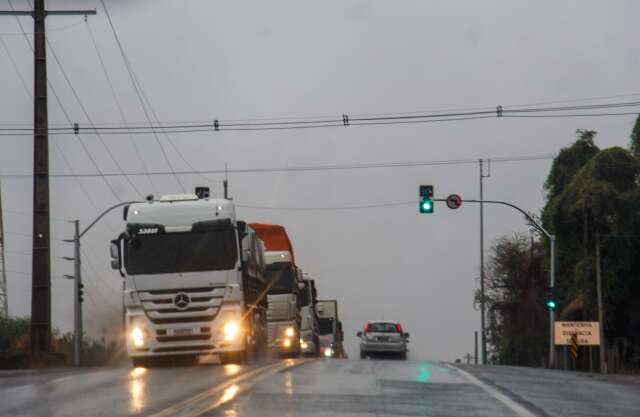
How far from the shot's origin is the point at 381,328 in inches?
2227

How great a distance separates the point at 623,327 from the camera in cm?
6241

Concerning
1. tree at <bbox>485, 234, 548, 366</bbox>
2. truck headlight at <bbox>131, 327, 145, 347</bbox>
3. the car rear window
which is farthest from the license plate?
tree at <bbox>485, 234, 548, 366</bbox>

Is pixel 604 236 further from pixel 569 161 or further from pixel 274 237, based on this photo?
pixel 274 237

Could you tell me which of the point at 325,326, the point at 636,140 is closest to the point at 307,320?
the point at 325,326

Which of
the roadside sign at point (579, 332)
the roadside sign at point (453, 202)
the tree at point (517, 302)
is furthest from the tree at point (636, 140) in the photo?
the roadside sign at point (453, 202)

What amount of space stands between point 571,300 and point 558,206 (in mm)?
5725

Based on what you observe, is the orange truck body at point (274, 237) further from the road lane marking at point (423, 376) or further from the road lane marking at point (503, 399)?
the road lane marking at point (503, 399)

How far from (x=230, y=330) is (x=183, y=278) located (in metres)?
1.61

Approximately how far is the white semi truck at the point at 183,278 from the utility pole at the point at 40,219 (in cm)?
898

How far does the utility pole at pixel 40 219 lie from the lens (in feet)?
121

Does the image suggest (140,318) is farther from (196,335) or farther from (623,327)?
(623,327)

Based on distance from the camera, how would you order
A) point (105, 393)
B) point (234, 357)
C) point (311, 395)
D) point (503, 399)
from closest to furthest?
point (311, 395)
point (503, 399)
point (105, 393)
point (234, 357)

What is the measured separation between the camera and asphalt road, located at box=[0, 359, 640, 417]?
14.7 meters

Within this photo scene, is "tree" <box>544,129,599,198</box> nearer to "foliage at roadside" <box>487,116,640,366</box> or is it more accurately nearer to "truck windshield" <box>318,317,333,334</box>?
"foliage at roadside" <box>487,116,640,366</box>
